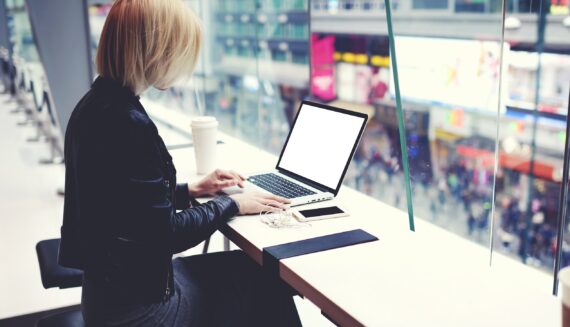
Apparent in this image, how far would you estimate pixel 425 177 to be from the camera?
1.90 m

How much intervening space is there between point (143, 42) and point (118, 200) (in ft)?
1.26

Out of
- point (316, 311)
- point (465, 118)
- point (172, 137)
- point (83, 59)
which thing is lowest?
point (465, 118)

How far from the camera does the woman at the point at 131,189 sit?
1.30 m

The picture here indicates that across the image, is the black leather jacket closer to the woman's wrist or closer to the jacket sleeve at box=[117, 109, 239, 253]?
the jacket sleeve at box=[117, 109, 239, 253]

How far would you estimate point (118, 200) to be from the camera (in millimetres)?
1298

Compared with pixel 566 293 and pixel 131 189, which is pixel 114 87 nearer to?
pixel 131 189

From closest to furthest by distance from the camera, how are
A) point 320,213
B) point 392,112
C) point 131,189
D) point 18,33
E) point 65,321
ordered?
point 131,189 < point 65,321 < point 320,213 < point 392,112 < point 18,33

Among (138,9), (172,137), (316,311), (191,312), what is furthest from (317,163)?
(172,137)

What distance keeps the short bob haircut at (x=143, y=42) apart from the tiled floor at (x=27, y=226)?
4.87ft

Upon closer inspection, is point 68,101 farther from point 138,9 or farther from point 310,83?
point 138,9

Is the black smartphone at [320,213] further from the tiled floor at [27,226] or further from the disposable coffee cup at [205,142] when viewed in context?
the tiled floor at [27,226]

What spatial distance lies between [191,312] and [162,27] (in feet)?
2.38

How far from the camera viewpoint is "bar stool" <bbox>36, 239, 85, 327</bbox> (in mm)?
1522

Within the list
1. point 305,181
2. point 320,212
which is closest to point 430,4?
point 305,181
